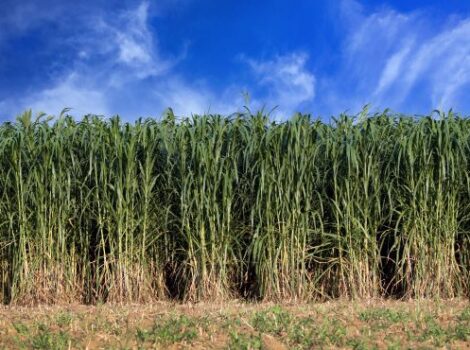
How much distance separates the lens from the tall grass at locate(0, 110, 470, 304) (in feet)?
23.0

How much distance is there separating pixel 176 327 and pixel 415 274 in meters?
3.28

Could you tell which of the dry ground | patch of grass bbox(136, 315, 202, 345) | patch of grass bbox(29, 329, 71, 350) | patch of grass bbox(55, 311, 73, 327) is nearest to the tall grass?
the dry ground

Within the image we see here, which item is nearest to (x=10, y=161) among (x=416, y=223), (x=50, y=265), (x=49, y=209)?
(x=49, y=209)

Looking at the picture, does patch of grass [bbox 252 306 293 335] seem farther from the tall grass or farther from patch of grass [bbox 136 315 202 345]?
the tall grass

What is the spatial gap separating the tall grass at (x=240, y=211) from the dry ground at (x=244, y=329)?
3.72 ft

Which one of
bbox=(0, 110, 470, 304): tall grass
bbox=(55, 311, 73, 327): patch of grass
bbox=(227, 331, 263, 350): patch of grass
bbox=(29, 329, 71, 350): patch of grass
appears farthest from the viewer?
bbox=(0, 110, 470, 304): tall grass

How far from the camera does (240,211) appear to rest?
286 inches

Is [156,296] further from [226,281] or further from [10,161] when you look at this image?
[10,161]

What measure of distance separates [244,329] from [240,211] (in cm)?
251

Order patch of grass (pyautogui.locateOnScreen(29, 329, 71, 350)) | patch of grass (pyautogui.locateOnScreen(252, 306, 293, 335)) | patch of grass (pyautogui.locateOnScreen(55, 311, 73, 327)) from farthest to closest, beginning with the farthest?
patch of grass (pyautogui.locateOnScreen(55, 311, 73, 327)) → patch of grass (pyautogui.locateOnScreen(252, 306, 293, 335)) → patch of grass (pyautogui.locateOnScreen(29, 329, 71, 350))

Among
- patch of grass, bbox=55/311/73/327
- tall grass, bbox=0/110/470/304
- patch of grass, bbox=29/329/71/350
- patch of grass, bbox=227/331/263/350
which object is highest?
tall grass, bbox=0/110/470/304

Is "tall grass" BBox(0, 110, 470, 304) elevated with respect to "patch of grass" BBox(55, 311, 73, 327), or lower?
elevated

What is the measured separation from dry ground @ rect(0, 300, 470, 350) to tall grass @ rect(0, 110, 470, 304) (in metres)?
1.13

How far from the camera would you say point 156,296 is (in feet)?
24.0
